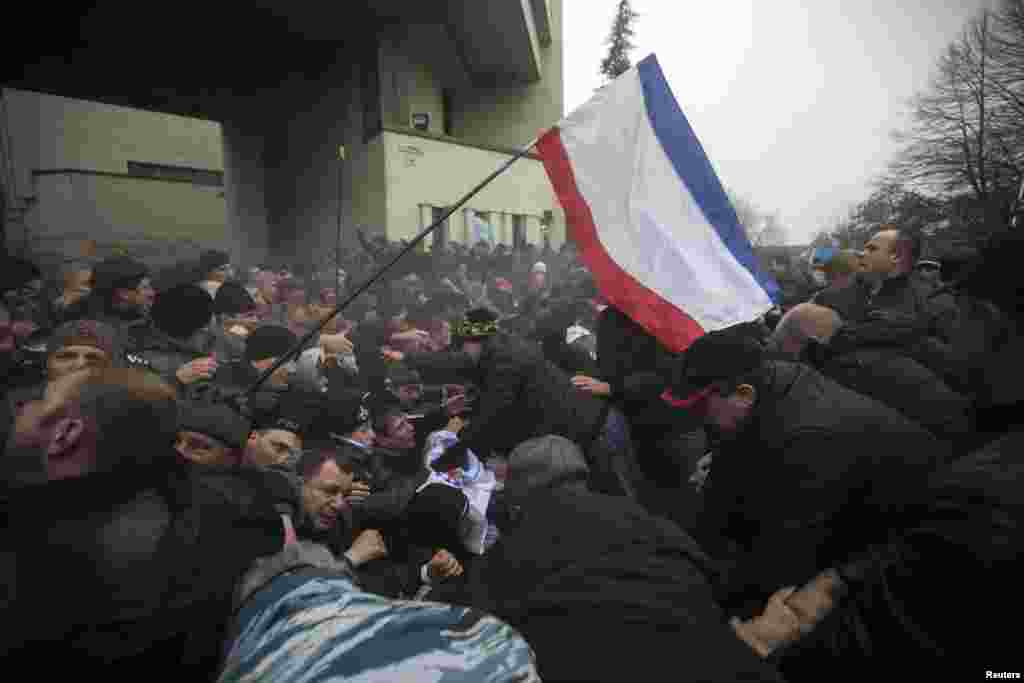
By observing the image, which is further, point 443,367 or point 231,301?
point 231,301

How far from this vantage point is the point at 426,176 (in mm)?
15531

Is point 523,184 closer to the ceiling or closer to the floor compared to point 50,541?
closer to the ceiling

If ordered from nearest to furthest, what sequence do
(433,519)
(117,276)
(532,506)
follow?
(532,506) < (433,519) < (117,276)

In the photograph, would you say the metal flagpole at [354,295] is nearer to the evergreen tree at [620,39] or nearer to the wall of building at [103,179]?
the wall of building at [103,179]

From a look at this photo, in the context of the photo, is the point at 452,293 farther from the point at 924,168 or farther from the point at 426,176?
the point at 924,168

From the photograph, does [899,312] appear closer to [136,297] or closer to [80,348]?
[80,348]

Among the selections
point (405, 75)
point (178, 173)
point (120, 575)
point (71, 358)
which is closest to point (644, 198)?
point (120, 575)

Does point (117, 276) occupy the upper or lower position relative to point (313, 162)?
lower

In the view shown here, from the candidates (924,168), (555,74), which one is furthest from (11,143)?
(924,168)

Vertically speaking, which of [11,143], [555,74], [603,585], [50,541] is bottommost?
[603,585]

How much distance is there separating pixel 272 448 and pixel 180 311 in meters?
1.67

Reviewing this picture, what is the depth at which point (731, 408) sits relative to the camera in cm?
219

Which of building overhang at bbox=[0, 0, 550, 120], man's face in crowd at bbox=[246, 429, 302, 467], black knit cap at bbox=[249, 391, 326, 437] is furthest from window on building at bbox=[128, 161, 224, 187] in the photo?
man's face in crowd at bbox=[246, 429, 302, 467]

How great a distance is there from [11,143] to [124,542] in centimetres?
1281
